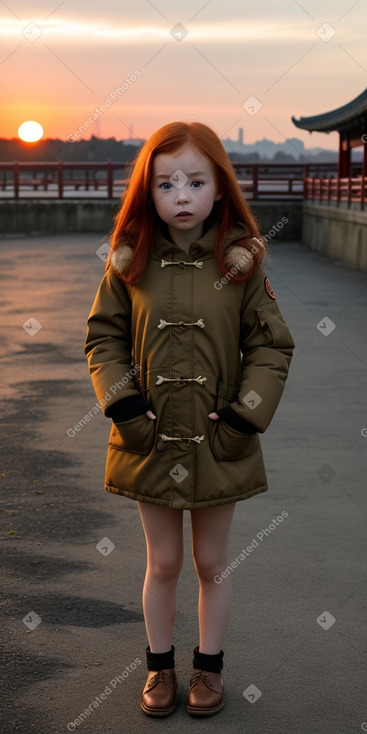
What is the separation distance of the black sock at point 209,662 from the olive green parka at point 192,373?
0.48 m

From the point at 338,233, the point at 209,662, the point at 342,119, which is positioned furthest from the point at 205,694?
the point at 342,119

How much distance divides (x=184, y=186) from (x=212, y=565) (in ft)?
3.49

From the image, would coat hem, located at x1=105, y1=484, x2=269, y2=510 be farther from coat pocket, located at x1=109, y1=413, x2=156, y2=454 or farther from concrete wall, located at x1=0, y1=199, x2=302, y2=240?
concrete wall, located at x1=0, y1=199, x2=302, y2=240

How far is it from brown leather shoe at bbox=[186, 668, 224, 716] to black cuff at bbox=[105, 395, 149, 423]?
0.78m

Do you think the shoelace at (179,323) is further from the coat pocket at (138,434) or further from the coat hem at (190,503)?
the coat hem at (190,503)

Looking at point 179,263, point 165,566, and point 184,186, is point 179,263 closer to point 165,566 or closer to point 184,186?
point 184,186

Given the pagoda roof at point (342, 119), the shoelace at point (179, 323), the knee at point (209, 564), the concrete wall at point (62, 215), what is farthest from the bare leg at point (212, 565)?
the concrete wall at point (62, 215)

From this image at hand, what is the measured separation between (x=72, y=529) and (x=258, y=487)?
1743 mm

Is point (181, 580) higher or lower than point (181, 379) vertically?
lower

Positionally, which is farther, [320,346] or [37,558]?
[320,346]

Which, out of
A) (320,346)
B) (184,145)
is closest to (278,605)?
(184,145)

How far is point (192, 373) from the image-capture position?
282cm

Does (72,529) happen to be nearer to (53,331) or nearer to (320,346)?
(320,346)

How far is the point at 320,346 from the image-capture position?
960cm
